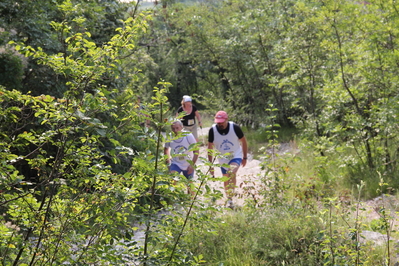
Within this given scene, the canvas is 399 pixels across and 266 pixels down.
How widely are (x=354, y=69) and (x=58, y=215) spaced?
6757mm

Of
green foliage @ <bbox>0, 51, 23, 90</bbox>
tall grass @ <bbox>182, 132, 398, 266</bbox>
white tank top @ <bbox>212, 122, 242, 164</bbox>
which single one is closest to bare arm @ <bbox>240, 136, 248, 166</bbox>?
white tank top @ <bbox>212, 122, 242, 164</bbox>

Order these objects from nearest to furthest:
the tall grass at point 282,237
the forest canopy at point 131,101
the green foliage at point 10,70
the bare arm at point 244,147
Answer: the forest canopy at point 131,101 < the tall grass at point 282,237 < the green foliage at point 10,70 < the bare arm at point 244,147

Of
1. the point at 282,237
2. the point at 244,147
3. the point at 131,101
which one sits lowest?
the point at 282,237

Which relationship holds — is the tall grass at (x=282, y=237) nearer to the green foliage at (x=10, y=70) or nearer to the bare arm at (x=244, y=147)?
the bare arm at (x=244, y=147)

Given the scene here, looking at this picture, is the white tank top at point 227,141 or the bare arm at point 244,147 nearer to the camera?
the bare arm at point 244,147

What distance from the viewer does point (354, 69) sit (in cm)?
796

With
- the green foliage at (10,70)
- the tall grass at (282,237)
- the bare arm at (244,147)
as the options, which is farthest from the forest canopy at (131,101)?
the tall grass at (282,237)

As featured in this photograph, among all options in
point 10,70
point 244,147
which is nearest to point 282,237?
point 244,147

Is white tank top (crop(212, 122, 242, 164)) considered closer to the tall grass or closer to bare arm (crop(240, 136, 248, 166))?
bare arm (crop(240, 136, 248, 166))

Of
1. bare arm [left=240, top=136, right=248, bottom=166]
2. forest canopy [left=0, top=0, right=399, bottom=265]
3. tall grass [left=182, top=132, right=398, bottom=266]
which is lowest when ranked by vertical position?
tall grass [left=182, top=132, right=398, bottom=266]

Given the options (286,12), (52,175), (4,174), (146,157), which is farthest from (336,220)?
(286,12)

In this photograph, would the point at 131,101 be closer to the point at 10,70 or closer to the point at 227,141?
the point at 10,70

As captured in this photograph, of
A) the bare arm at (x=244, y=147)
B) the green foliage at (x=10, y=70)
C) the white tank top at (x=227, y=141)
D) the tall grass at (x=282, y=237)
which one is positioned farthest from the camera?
the white tank top at (x=227, y=141)

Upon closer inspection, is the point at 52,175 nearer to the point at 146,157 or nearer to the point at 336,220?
the point at 146,157
